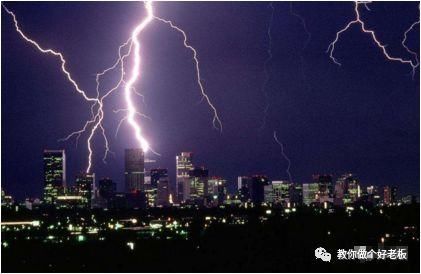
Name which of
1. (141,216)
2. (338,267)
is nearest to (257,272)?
(338,267)

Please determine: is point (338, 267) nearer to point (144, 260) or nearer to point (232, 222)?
point (144, 260)

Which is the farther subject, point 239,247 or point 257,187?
point 257,187

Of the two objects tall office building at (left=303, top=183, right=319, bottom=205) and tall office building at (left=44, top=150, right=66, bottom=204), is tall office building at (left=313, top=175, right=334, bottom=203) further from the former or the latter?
tall office building at (left=44, top=150, right=66, bottom=204)

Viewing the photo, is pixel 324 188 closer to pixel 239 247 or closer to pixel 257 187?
pixel 257 187

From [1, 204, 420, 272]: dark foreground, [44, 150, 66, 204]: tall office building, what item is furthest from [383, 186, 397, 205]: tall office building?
[44, 150, 66, 204]: tall office building

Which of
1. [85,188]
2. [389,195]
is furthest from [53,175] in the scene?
[389,195]

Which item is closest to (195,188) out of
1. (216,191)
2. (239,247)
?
(216,191)
